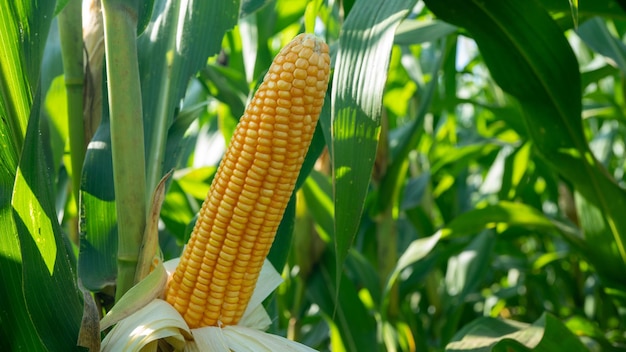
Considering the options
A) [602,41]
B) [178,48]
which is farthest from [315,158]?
[602,41]

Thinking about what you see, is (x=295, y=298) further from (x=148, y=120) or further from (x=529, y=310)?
(x=529, y=310)

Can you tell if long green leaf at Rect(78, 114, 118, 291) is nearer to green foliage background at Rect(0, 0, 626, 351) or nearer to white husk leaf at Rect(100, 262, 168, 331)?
green foliage background at Rect(0, 0, 626, 351)

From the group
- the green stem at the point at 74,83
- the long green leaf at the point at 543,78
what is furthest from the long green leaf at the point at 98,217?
the long green leaf at the point at 543,78

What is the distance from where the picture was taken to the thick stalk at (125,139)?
39.8 inches

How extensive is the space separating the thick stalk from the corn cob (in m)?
0.09

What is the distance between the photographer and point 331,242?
189 cm

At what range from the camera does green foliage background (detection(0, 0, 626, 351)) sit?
92 cm

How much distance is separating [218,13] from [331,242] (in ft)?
2.67

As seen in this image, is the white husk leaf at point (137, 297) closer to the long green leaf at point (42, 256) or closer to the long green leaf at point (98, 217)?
the long green leaf at point (42, 256)

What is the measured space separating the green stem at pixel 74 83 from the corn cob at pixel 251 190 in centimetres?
45

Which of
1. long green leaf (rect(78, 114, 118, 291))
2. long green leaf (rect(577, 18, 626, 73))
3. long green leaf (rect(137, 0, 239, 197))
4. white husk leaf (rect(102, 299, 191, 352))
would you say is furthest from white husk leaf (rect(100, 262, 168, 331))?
long green leaf (rect(577, 18, 626, 73))

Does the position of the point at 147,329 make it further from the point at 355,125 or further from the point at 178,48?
the point at 178,48

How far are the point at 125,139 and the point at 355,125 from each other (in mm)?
327

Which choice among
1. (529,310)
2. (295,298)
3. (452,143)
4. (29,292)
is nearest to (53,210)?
(29,292)
